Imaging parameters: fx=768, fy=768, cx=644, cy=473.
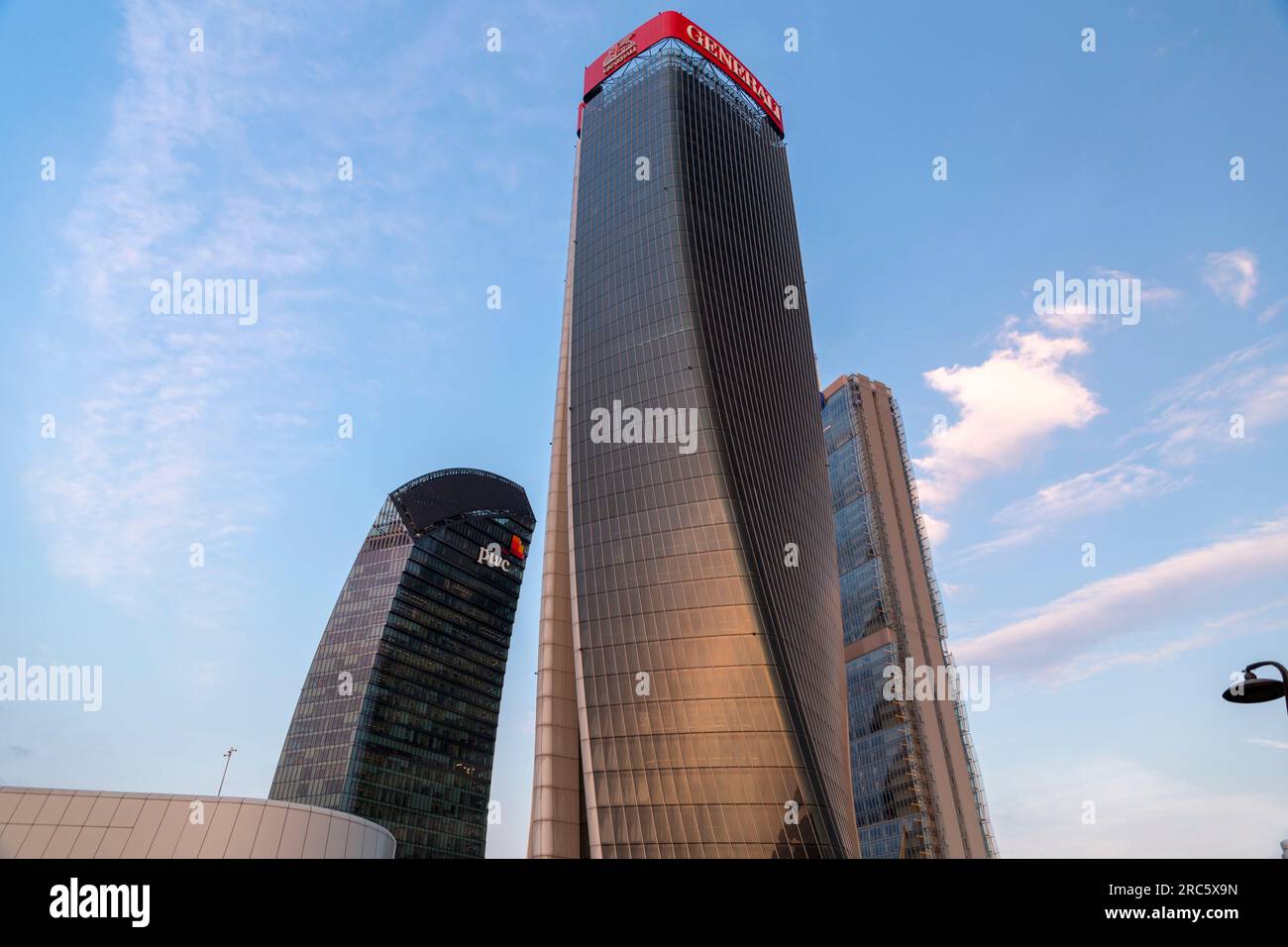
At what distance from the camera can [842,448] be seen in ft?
584

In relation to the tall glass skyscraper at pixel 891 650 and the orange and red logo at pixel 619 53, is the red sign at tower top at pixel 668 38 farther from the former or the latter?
the tall glass skyscraper at pixel 891 650

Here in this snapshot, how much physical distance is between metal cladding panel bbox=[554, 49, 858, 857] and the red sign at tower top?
6.23 m

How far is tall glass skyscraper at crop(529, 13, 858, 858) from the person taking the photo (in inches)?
2228

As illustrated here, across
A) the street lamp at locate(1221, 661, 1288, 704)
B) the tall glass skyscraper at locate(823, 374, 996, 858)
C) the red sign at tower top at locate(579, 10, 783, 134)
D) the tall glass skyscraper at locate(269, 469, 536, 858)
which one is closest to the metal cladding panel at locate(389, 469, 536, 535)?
the tall glass skyscraper at locate(269, 469, 536, 858)

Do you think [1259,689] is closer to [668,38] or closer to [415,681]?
[668,38]

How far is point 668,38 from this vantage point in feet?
324

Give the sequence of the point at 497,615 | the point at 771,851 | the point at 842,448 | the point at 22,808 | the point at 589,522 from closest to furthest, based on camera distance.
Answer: the point at 22,808 < the point at 771,851 < the point at 589,522 < the point at 842,448 < the point at 497,615

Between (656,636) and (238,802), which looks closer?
(238,802)

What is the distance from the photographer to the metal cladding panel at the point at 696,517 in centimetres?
5631

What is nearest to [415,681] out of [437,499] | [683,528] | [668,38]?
[437,499]
